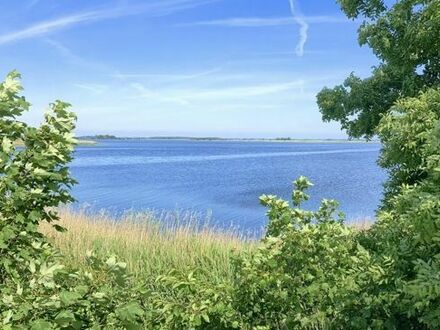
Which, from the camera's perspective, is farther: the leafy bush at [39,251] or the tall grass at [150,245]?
the tall grass at [150,245]

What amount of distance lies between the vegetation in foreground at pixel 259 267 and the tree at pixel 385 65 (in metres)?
0.58

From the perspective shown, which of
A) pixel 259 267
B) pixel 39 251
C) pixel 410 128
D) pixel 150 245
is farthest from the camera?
pixel 150 245

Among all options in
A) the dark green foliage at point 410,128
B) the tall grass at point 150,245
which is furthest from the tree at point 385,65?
the tall grass at point 150,245

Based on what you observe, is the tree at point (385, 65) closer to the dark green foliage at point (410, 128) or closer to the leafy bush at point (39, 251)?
the dark green foliage at point (410, 128)

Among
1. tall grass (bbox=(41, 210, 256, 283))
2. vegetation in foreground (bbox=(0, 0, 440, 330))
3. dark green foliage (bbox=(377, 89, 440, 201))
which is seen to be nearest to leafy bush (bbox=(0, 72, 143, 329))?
vegetation in foreground (bbox=(0, 0, 440, 330))

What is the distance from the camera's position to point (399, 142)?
725 cm

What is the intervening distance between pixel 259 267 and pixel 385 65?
331 inches

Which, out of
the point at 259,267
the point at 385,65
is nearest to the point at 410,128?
the point at 259,267

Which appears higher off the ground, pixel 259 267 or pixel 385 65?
pixel 385 65

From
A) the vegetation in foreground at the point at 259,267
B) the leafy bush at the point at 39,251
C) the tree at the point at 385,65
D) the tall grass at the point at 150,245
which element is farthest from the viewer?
the tall grass at the point at 150,245

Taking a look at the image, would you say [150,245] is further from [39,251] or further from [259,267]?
[39,251]

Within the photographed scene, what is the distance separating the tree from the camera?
349 inches

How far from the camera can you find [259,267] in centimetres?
498

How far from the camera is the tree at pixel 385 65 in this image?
886cm
